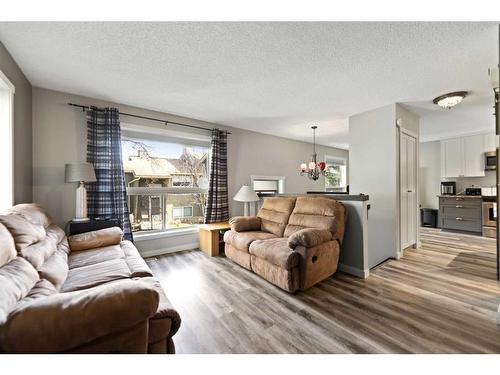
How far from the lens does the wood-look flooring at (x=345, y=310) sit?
1463 millimetres

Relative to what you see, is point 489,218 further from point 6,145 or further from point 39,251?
point 6,145

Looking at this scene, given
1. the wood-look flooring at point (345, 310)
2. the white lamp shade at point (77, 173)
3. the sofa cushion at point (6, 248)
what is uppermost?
the white lamp shade at point (77, 173)

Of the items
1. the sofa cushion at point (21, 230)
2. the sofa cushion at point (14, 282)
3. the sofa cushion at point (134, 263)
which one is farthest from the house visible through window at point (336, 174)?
the sofa cushion at point (14, 282)

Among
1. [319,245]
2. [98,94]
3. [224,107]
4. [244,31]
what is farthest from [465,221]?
[98,94]

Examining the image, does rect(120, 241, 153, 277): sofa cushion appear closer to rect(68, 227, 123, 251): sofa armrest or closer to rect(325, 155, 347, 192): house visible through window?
rect(68, 227, 123, 251): sofa armrest

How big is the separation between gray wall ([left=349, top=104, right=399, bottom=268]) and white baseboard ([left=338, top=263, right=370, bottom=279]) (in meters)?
0.52

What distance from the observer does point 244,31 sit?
1.63 meters

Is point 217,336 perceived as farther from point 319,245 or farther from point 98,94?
point 98,94

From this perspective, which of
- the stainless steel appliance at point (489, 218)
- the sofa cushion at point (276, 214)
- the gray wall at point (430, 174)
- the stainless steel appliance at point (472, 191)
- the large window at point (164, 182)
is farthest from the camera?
the gray wall at point (430, 174)

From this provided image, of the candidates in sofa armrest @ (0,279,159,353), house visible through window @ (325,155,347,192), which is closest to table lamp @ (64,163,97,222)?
sofa armrest @ (0,279,159,353)

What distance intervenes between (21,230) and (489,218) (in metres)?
7.08

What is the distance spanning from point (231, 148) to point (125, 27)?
2.77 metres

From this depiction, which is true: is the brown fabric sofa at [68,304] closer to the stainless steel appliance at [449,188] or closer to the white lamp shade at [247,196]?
the white lamp shade at [247,196]

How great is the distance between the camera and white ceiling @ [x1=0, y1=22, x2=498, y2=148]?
1.64 meters
